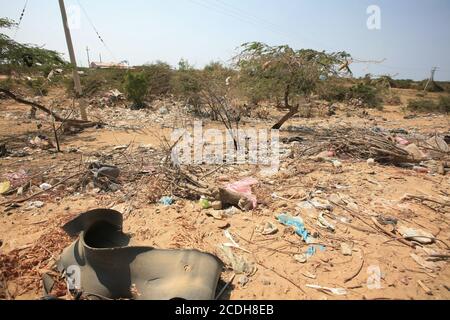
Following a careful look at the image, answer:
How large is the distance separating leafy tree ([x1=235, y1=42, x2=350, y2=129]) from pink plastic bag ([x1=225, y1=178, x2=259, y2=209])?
4.72 m

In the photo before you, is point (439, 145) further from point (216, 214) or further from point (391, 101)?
point (391, 101)

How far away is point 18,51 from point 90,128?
2.68 m

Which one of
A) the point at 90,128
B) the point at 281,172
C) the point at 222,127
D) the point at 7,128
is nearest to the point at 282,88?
the point at 222,127

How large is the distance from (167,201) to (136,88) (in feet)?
33.2

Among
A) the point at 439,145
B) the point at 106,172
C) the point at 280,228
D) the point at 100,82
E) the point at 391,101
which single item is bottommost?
the point at 280,228

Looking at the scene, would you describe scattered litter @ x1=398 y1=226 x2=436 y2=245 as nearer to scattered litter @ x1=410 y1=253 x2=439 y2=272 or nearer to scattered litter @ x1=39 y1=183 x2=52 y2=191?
scattered litter @ x1=410 y1=253 x2=439 y2=272

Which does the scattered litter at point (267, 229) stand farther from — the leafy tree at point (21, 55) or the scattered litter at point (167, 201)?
the leafy tree at point (21, 55)

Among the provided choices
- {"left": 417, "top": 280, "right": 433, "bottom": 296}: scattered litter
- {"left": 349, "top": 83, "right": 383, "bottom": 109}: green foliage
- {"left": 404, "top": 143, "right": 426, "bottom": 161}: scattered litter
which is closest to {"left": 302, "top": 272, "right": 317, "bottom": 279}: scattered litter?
{"left": 417, "top": 280, "right": 433, "bottom": 296}: scattered litter

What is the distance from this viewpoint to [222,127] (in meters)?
9.46

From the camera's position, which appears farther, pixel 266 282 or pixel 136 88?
pixel 136 88

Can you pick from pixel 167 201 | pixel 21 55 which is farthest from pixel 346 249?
pixel 21 55

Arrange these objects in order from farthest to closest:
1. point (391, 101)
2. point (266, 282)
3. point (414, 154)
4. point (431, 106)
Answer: point (391, 101) → point (431, 106) → point (414, 154) → point (266, 282)

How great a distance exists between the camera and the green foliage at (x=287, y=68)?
7.79 m

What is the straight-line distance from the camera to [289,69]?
7.82m
